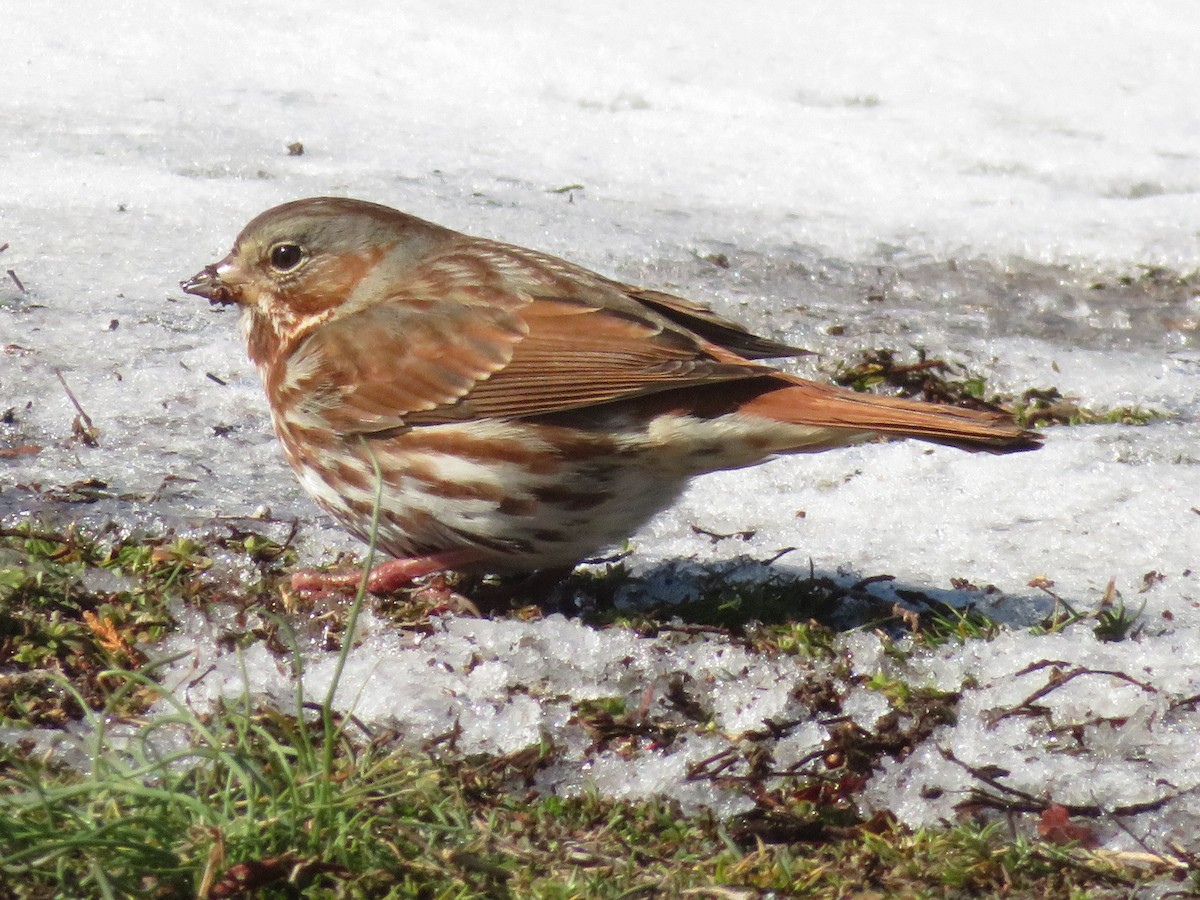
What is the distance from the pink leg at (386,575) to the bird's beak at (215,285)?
1.15m

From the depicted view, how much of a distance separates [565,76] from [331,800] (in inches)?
268

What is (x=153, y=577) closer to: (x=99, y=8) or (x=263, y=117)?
(x=263, y=117)

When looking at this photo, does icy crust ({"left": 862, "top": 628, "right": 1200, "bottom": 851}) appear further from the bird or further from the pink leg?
the pink leg

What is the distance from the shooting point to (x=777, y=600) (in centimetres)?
480

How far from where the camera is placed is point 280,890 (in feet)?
10.2

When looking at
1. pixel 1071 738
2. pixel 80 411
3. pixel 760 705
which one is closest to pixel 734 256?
pixel 80 411

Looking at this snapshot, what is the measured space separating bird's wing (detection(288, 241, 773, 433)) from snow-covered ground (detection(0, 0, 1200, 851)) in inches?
25.5

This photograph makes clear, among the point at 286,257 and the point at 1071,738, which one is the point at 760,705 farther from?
the point at 286,257

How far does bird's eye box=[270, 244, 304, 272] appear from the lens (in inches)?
211

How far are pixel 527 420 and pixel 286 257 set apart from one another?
1.19m

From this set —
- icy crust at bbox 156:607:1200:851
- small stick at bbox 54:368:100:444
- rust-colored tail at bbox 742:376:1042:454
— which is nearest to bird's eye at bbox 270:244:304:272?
small stick at bbox 54:368:100:444

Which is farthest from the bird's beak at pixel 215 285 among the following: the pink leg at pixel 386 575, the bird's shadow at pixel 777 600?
the bird's shadow at pixel 777 600

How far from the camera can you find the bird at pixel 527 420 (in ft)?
15.3

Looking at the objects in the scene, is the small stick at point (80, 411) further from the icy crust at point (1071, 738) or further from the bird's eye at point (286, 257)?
the icy crust at point (1071, 738)
